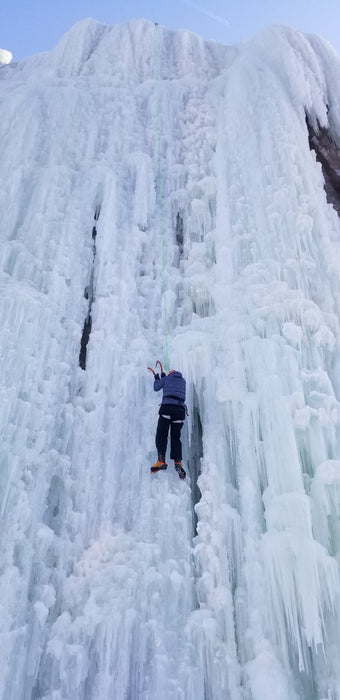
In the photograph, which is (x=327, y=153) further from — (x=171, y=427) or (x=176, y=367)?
(x=171, y=427)

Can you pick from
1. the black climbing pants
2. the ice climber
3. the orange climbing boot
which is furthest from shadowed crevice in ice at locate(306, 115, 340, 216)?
the orange climbing boot

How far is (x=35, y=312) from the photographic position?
6227 mm

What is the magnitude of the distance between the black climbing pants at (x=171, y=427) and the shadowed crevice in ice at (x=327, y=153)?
16.0 ft

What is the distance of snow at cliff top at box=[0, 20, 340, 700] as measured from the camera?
14.8ft

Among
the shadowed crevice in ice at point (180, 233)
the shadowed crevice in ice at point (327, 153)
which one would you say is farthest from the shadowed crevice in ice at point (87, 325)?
the shadowed crevice in ice at point (327, 153)

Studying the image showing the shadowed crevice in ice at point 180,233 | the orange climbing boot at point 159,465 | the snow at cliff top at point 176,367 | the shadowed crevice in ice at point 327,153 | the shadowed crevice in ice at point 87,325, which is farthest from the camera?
the shadowed crevice in ice at point 327,153

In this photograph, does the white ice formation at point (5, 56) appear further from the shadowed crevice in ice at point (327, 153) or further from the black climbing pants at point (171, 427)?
the black climbing pants at point (171, 427)

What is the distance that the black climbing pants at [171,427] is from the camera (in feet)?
18.4

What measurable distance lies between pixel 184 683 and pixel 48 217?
18.9ft

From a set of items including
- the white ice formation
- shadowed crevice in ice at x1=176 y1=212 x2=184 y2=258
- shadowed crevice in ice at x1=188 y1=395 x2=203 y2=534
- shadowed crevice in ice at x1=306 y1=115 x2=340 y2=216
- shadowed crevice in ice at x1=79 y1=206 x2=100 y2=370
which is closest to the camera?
shadowed crevice in ice at x1=188 y1=395 x2=203 y2=534

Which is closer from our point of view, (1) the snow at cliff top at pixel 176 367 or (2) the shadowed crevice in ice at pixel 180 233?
(1) the snow at cliff top at pixel 176 367

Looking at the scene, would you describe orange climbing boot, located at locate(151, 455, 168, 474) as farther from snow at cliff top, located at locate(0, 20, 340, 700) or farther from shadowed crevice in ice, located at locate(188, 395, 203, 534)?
shadowed crevice in ice, located at locate(188, 395, 203, 534)

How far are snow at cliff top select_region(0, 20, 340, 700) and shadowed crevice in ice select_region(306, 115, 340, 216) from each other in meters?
0.17

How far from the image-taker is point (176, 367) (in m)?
6.35
